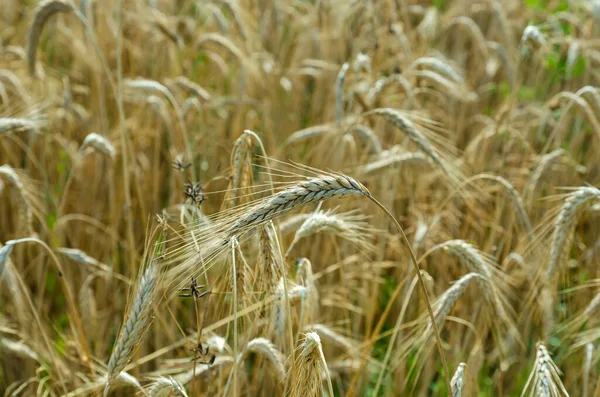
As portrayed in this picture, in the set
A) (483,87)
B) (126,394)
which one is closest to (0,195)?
(126,394)

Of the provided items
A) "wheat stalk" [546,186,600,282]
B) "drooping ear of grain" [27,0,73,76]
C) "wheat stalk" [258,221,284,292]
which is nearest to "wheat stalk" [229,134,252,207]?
"wheat stalk" [258,221,284,292]

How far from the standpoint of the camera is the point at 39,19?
2564mm

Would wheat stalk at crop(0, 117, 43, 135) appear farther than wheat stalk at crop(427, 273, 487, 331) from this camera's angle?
Yes

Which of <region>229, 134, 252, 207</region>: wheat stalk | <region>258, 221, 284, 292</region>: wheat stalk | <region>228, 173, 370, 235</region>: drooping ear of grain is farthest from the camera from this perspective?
<region>229, 134, 252, 207</region>: wheat stalk

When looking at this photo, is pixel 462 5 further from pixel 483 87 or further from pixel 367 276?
pixel 367 276

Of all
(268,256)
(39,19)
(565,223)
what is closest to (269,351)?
(268,256)

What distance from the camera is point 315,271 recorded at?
9.75 feet

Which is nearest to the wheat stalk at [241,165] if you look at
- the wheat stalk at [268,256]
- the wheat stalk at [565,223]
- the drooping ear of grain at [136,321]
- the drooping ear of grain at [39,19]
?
the wheat stalk at [268,256]

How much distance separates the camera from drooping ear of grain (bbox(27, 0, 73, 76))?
2.48 m

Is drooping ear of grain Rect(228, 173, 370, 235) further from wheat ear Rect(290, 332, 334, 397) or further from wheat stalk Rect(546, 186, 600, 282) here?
wheat stalk Rect(546, 186, 600, 282)

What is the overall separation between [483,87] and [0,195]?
2830 millimetres

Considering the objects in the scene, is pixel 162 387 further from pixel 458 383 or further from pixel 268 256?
pixel 458 383

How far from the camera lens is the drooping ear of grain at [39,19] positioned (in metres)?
2.48

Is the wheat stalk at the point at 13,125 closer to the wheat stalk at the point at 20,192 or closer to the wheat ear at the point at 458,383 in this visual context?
the wheat stalk at the point at 20,192
